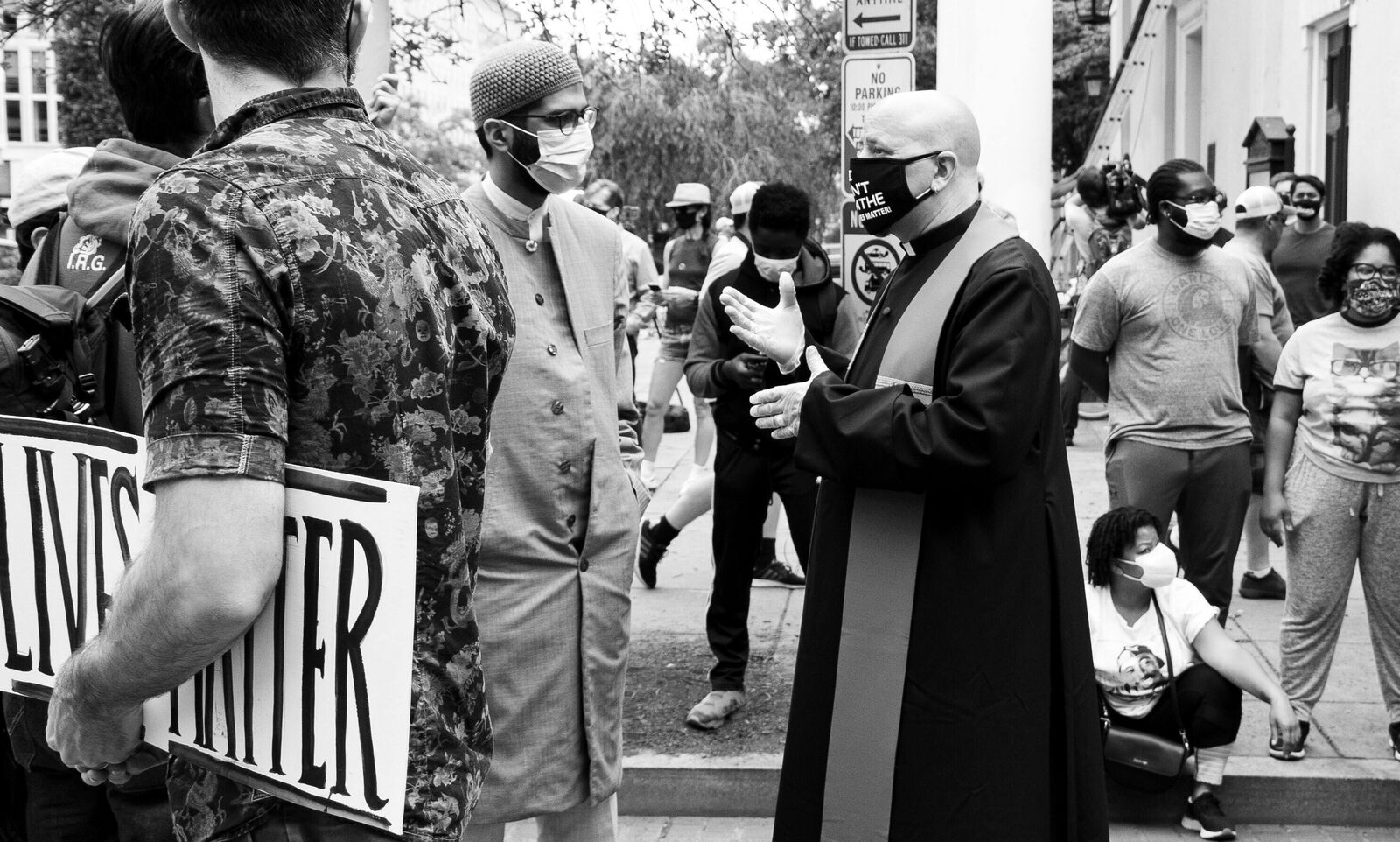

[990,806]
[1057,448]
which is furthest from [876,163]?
[990,806]

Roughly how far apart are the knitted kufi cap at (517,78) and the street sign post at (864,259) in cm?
339

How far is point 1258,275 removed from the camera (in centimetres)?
577

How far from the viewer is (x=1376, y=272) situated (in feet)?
15.8

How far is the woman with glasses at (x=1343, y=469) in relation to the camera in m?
4.84

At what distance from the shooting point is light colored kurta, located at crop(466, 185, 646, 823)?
310cm

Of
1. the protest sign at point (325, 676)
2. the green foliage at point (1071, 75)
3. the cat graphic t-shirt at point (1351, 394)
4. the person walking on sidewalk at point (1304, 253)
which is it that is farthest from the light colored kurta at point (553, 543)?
the green foliage at point (1071, 75)

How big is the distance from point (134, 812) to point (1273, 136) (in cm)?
1045

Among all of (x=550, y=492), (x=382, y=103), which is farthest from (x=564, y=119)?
(x=550, y=492)

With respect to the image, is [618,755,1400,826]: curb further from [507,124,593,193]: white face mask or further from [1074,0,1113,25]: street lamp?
[1074,0,1113,25]: street lamp

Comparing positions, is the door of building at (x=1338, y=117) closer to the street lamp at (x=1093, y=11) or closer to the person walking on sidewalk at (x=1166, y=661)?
the person walking on sidewalk at (x=1166, y=661)

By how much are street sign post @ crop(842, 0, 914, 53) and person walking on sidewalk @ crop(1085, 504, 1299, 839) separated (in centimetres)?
284

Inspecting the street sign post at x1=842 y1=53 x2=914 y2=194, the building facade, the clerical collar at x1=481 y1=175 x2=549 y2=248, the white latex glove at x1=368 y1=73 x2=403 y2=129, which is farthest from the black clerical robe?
the building facade

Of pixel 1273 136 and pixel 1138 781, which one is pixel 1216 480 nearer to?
pixel 1138 781

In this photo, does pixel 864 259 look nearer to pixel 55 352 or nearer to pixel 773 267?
pixel 773 267
